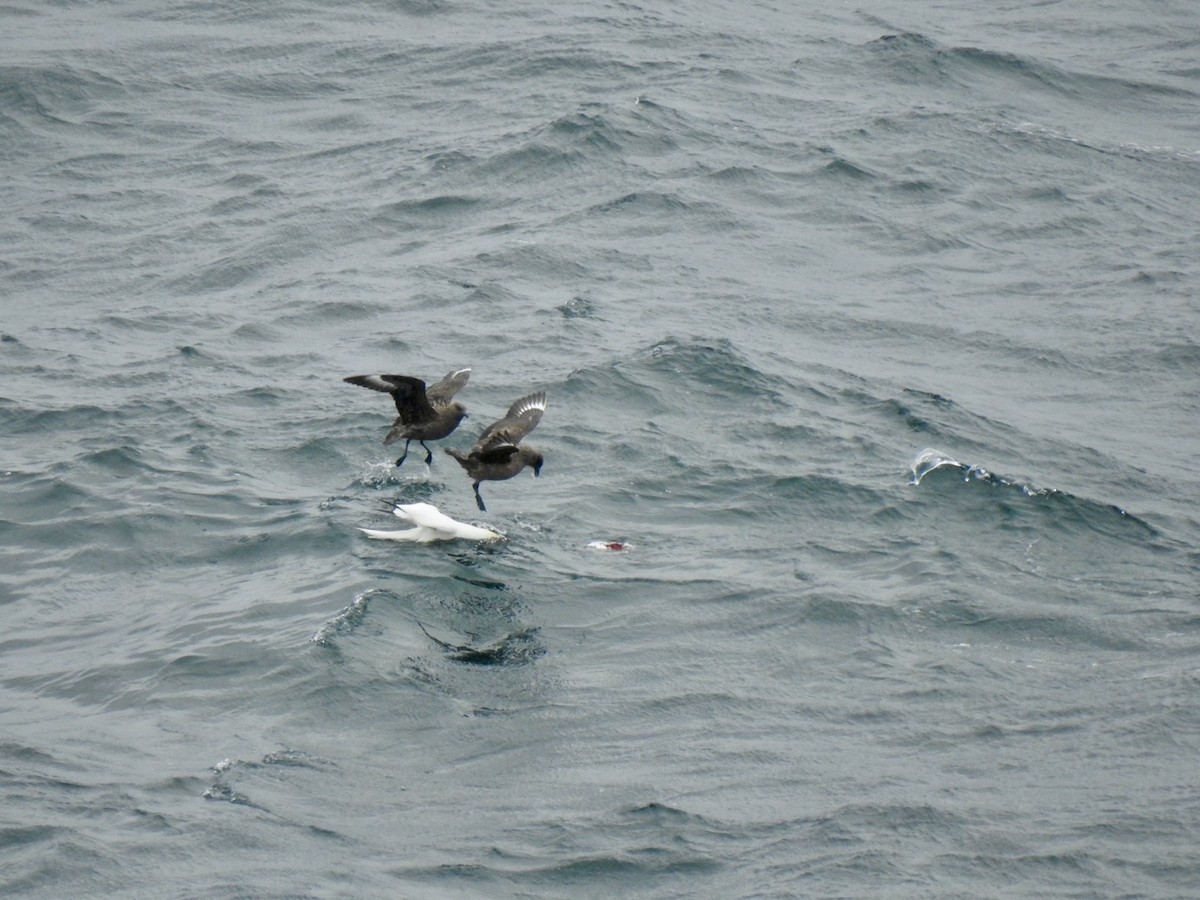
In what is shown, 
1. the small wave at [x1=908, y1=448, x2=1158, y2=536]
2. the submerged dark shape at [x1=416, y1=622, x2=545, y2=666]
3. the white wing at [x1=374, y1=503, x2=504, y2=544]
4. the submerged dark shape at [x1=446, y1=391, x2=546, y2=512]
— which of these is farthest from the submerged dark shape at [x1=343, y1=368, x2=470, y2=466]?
the small wave at [x1=908, y1=448, x2=1158, y2=536]

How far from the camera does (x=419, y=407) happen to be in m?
14.0

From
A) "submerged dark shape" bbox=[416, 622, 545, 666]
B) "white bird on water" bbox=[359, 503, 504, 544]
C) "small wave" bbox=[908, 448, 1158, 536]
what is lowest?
"submerged dark shape" bbox=[416, 622, 545, 666]

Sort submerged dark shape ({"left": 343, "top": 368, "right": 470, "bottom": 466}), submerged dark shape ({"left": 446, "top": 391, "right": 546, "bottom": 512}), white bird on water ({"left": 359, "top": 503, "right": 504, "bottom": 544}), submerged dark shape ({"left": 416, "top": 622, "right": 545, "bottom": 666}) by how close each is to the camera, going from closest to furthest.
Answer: submerged dark shape ({"left": 416, "top": 622, "right": 545, "bottom": 666}) < white bird on water ({"left": 359, "top": 503, "right": 504, "bottom": 544}) < submerged dark shape ({"left": 446, "top": 391, "right": 546, "bottom": 512}) < submerged dark shape ({"left": 343, "top": 368, "right": 470, "bottom": 466})

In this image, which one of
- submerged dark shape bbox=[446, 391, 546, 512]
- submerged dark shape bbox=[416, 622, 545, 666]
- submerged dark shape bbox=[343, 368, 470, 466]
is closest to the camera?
submerged dark shape bbox=[416, 622, 545, 666]

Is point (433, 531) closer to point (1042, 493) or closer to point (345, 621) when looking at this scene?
point (345, 621)

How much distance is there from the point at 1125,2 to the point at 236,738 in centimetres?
2891

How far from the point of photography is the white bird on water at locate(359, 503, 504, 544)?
1318 cm

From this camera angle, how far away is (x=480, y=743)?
10398 millimetres

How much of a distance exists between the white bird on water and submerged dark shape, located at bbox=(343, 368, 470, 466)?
3.17 ft

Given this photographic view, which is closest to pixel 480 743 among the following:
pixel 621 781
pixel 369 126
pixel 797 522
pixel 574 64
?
pixel 621 781

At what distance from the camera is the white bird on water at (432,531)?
519 inches

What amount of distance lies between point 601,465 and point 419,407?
1.89 m

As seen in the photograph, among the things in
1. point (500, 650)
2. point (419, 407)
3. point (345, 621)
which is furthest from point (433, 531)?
point (500, 650)

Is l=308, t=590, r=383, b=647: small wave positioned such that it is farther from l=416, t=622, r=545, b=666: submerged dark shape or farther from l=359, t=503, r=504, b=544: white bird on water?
l=359, t=503, r=504, b=544: white bird on water
